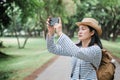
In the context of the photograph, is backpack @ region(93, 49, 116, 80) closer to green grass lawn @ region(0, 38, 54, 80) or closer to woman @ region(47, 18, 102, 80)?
woman @ region(47, 18, 102, 80)

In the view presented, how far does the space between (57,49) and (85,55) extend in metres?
0.38

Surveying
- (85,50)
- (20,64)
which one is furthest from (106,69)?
(20,64)

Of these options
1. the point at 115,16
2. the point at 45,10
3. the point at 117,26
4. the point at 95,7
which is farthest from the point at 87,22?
the point at 117,26

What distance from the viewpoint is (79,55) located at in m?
4.46

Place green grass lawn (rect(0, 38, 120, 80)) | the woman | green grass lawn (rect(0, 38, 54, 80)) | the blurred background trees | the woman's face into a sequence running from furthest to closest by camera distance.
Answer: the blurred background trees < green grass lawn (rect(0, 38, 120, 80)) < green grass lawn (rect(0, 38, 54, 80)) < the woman's face < the woman

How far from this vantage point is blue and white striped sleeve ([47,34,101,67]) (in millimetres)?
4375

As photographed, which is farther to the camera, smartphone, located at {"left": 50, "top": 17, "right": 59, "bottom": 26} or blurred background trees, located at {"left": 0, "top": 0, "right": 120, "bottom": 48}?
blurred background trees, located at {"left": 0, "top": 0, "right": 120, "bottom": 48}

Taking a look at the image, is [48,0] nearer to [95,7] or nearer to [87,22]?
[95,7]

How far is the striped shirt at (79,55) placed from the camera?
Result: 4.39 m

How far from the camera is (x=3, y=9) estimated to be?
30.5 m

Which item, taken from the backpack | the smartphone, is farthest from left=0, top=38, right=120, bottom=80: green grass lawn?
the smartphone

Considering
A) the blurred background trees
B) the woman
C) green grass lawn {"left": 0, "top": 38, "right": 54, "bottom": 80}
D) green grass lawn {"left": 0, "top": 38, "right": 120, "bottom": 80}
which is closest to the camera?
the woman

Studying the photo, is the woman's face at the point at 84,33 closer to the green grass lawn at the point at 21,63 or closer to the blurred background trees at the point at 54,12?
the blurred background trees at the point at 54,12

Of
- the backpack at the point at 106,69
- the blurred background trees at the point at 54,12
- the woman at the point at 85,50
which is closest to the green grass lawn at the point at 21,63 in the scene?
the blurred background trees at the point at 54,12
